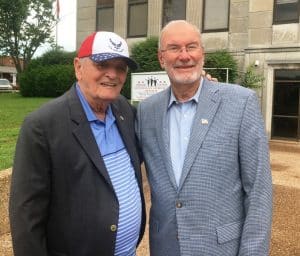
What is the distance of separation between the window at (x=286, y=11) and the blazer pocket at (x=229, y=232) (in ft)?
49.2

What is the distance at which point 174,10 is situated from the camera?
1966 centimetres

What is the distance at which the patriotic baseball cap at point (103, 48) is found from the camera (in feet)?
8.27

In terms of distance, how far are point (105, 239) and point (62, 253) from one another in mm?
236

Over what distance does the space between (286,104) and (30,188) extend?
15.6m

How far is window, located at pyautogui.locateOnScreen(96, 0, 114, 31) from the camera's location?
71.6ft

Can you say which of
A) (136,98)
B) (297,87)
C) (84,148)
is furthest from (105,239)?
(297,87)

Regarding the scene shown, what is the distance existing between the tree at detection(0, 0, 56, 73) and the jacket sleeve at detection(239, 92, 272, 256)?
3160 centimetres

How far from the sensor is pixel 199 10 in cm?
1867

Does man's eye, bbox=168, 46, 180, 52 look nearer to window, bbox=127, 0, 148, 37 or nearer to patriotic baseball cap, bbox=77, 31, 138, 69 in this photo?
patriotic baseball cap, bbox=77, 31, 138, 69

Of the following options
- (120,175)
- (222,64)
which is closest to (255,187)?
(120,175)

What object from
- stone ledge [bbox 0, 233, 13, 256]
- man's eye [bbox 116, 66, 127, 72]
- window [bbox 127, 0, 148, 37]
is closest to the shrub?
window [bbox 127, 0, 148, 37]

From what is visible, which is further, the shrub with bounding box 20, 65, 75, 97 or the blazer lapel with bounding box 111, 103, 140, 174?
the shrub with bounding box 20, 65, 75, 97

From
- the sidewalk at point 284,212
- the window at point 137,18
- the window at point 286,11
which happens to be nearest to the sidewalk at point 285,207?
the sidewalk at point 284,212

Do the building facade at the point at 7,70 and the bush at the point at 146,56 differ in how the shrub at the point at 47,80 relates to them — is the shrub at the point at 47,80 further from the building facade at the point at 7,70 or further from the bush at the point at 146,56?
the building facade at the point at 7,70
